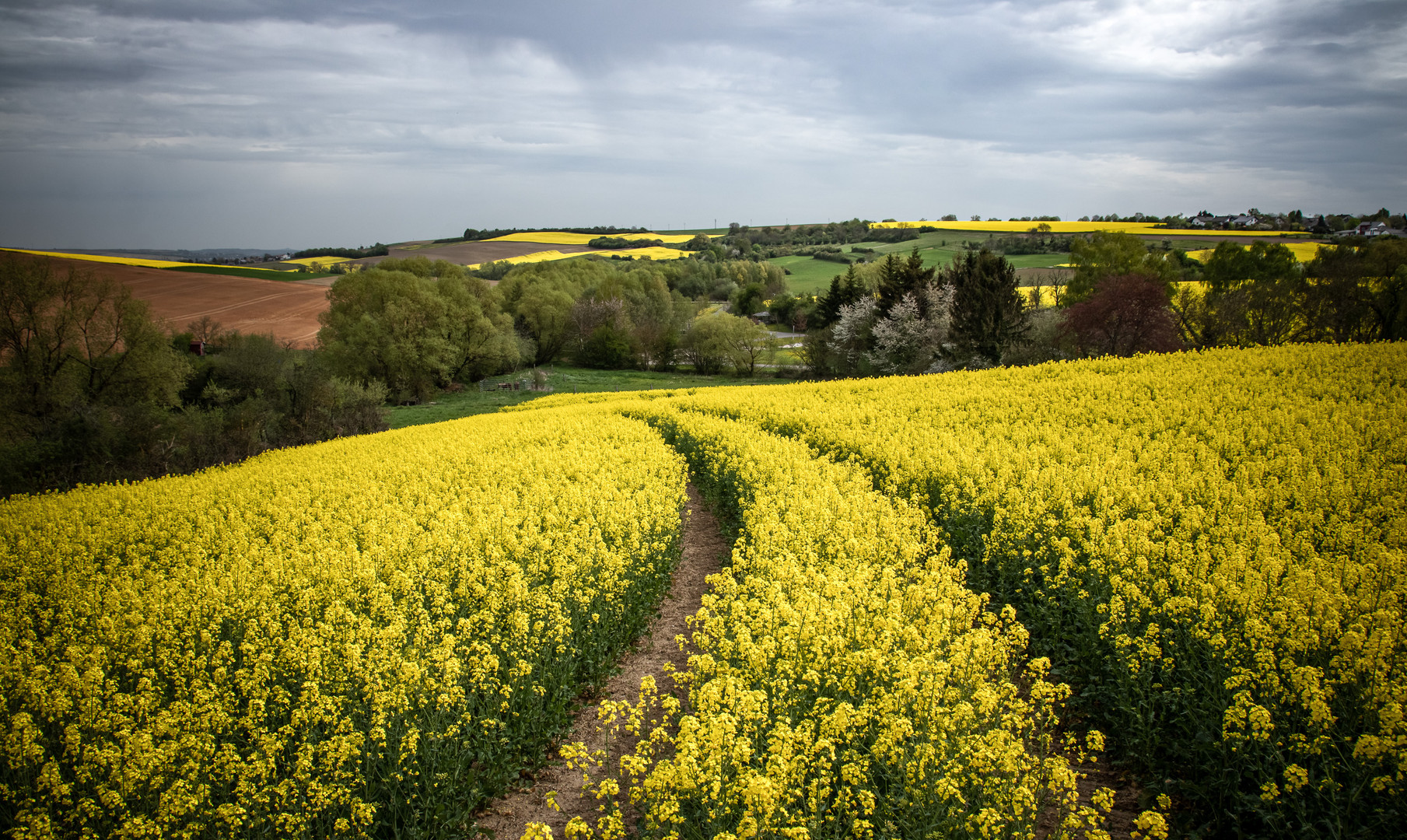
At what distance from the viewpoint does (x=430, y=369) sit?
169ft

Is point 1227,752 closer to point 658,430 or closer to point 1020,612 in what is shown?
point 1020,612

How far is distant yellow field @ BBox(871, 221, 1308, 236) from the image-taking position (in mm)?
78000

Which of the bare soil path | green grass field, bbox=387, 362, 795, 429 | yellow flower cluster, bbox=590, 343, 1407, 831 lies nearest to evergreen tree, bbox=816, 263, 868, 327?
green grass field, bbox=387, 362, 795, 429

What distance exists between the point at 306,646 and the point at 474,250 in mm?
121691

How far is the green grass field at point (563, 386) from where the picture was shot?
40.7m

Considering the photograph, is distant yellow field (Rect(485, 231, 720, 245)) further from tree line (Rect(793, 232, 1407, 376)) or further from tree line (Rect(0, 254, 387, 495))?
tree line (Rect(0, 254, 387, 495))

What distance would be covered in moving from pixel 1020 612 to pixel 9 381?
126ft

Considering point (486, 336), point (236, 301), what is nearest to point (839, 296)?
point (486, 336)

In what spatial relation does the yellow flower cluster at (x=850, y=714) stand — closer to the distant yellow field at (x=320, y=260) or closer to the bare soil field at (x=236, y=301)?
the bare soil field at (x=236, y=301)

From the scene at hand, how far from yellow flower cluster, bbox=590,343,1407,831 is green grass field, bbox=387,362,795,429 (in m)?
31.1

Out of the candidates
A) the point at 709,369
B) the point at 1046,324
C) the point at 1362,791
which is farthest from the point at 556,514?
the point at 709,369

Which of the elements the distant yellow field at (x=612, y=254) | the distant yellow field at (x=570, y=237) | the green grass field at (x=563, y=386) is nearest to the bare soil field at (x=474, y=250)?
the distant yellow field at (x=612, y=254)

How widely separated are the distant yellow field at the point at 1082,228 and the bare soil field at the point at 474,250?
7798 centimetres

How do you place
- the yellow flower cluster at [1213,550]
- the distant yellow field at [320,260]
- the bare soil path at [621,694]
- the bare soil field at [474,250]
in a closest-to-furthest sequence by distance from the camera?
1. the yellow flower cluster at [1213,550]
2. the bare soil path at [621,694]
3. the distant yellow field at [320,260]
4. the bare soil field at [474,250]
